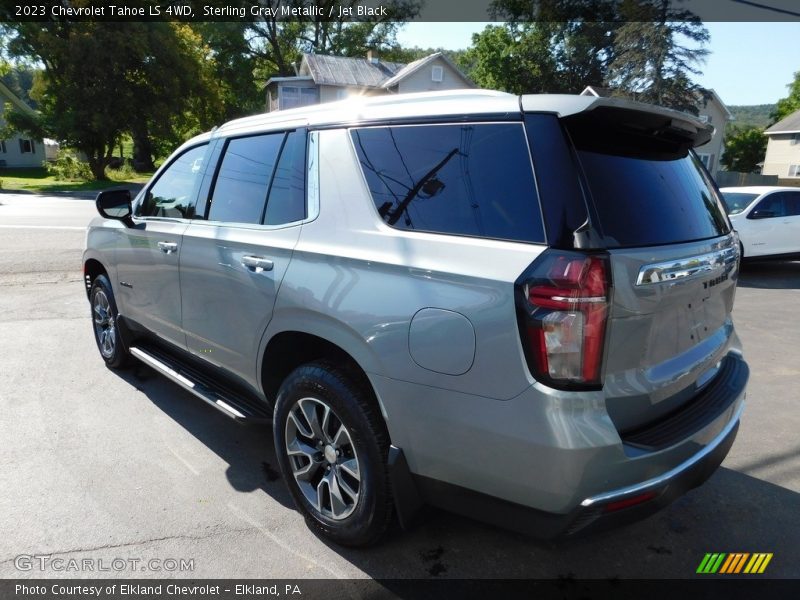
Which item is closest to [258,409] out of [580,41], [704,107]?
[704,107]

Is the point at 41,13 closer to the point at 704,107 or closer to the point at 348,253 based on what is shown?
the point at 348,253

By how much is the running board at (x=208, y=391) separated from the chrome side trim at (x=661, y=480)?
5.80 feet

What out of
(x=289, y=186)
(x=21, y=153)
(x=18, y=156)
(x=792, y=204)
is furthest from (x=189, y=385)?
(x=21, y=153)

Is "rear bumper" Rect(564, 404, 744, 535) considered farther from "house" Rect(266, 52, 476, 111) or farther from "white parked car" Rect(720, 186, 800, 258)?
"house" Rect(266, 52, 476, 111)

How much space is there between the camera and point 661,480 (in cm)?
202

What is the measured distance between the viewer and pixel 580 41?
42.8m

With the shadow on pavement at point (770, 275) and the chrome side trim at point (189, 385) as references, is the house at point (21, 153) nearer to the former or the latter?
the chrome side trim at point (189, 385)

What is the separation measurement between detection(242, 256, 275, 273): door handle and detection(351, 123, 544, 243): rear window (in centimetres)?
69

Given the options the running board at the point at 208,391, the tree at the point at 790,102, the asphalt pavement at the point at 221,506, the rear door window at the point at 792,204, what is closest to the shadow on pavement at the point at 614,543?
the asphalt pavement at the point at 221,506

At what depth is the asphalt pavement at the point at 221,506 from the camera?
99.0 inches

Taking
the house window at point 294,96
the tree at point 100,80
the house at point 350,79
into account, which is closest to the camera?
the tree at point 100,80

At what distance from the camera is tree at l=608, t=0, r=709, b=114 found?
33.4 metres

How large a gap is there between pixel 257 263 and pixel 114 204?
7.22ft

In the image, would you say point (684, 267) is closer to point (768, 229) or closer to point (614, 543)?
point (614, 543)
